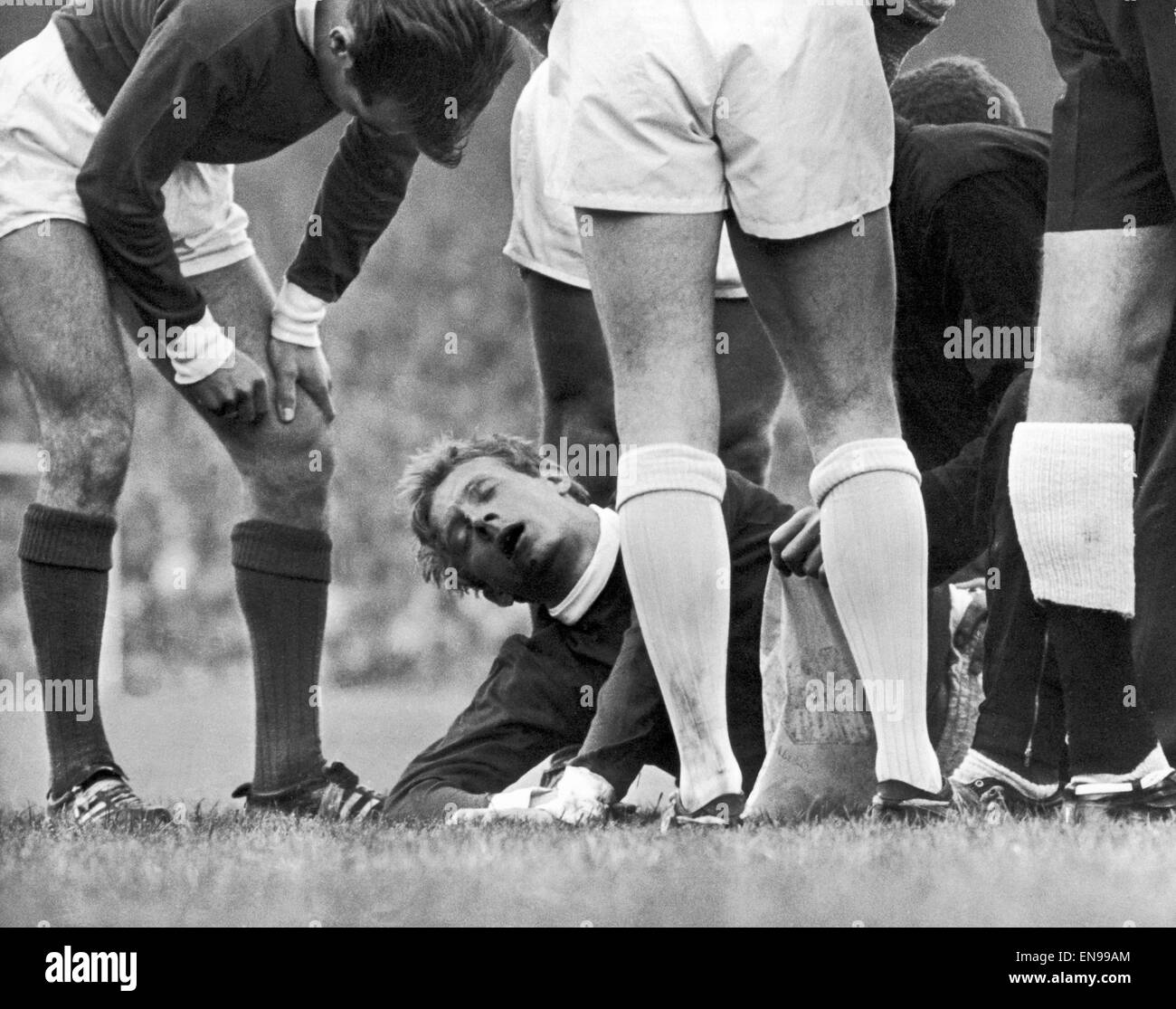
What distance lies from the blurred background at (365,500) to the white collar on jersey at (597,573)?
0.33ft

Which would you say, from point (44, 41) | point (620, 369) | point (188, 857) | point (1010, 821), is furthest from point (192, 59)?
point (1010, 821)

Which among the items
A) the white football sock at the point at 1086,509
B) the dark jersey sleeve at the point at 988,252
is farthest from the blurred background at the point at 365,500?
the white football sock at the point at 1086,509

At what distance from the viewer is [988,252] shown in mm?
2670

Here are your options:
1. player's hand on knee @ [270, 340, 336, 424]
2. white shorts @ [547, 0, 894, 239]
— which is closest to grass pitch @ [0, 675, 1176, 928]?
player's hand on knee @ [270, 340, 336, 424]

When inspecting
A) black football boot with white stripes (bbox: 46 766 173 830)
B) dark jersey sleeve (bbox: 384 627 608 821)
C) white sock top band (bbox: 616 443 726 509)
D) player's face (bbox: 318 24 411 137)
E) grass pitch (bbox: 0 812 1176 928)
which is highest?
player's face (bbox: 318 24 411 137)

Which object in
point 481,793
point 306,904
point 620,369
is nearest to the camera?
point 620,369

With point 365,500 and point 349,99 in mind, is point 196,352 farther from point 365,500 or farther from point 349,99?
point 349,99

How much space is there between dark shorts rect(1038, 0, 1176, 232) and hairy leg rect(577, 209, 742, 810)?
546 millimetres

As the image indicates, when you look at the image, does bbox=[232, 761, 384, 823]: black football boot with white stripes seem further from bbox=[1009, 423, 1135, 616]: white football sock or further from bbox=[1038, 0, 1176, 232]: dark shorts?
bbox=[1038, 0, 1176, 232]: dark shorts

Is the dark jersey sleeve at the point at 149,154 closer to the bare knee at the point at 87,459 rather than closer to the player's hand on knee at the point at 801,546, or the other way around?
the bare knee at the point at 87,459

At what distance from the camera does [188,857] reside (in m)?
2.55

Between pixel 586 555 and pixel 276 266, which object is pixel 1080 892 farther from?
pixel 276 266

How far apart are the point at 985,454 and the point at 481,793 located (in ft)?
3.04

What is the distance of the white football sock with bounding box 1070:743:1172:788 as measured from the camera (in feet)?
8.18
